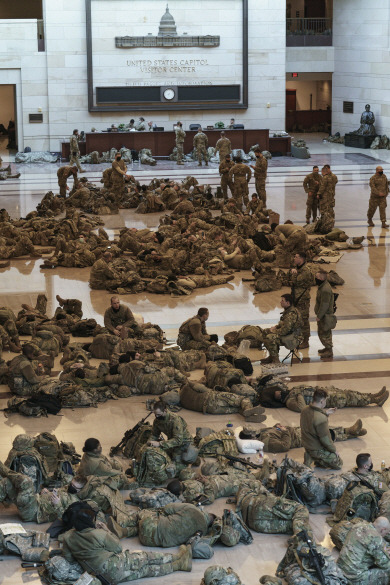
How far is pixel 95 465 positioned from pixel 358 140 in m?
34.3

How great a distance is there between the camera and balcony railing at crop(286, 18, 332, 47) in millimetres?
46000

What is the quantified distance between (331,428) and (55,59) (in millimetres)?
32002

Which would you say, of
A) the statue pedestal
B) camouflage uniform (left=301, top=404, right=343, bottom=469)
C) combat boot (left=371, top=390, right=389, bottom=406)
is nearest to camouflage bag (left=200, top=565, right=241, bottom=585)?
camouflage uniform (left=301, top=404, right=343, bottom=469)

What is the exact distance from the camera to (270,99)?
4178 centimetres

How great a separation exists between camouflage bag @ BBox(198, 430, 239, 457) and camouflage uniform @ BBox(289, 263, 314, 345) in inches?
160

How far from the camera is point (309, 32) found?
46406 mm

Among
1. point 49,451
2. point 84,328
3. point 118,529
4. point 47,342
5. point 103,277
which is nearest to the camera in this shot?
point 118,529

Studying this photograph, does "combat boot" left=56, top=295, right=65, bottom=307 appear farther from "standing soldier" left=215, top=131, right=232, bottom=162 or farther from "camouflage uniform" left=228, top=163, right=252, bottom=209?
"standing soldier" left=215, top=131, right=232, bottom=162

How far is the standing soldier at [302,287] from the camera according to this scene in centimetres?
1420

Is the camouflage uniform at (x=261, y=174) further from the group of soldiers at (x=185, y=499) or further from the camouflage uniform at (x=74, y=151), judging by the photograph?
the group of soldiers at (x=185, y=499)

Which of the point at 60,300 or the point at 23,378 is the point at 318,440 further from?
the point at 60,300

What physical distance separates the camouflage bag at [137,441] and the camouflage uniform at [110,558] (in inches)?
91.4

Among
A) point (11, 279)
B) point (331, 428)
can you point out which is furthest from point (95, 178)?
point (331, 428)

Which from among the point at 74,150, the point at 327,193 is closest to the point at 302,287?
the point at 327,193
